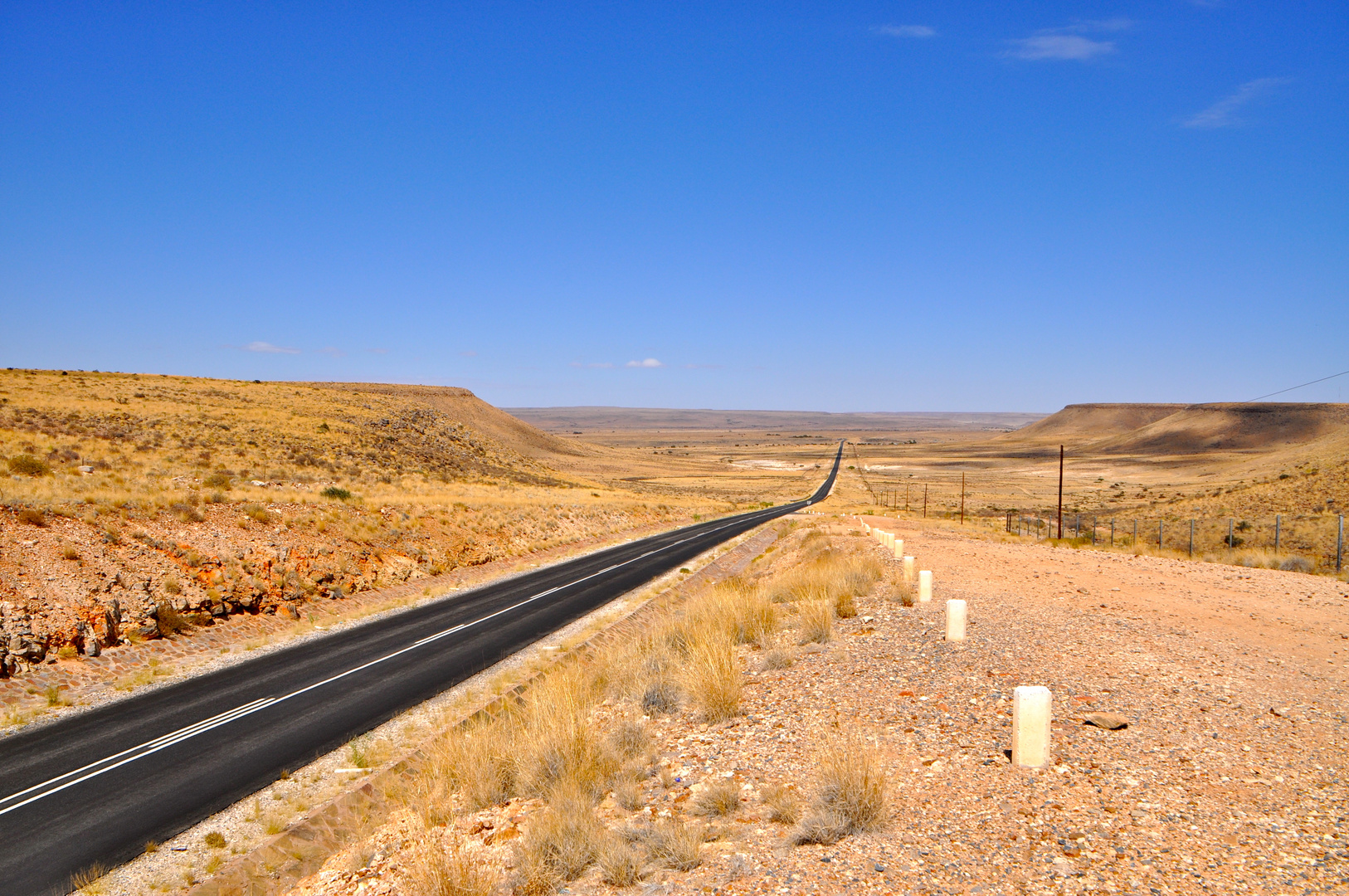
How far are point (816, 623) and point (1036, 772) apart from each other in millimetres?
6648

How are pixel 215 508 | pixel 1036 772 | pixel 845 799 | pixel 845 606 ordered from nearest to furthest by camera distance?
1. pixel 845 799
2. pixel 1036 772
3. pixel 845 606
4. pixel 215 508

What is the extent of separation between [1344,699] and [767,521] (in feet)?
139

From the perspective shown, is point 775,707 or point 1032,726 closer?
point 1032,726

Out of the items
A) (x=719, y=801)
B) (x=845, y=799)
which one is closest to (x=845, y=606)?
(x=719, y=801)

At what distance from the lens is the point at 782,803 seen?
7176 mm

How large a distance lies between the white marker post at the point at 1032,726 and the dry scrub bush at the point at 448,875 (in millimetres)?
4952

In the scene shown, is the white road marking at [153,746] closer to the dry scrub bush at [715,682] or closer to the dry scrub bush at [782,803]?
the dry scrub bush at [715,682]

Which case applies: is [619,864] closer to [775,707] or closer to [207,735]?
[775,707]

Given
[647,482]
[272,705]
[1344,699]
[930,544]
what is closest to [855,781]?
[1344,699]

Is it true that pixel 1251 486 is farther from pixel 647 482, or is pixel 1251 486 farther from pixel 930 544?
pixel 647 482

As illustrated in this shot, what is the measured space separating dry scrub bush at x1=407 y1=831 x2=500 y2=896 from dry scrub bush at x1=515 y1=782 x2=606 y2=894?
0.96 feet

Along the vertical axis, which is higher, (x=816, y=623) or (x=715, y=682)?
(x=715, y=682)

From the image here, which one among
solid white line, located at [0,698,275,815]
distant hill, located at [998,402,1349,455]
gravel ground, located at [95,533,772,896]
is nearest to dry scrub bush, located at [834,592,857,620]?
gravel ground, located at [95,533,772,896]

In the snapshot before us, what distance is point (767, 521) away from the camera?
169 feet
